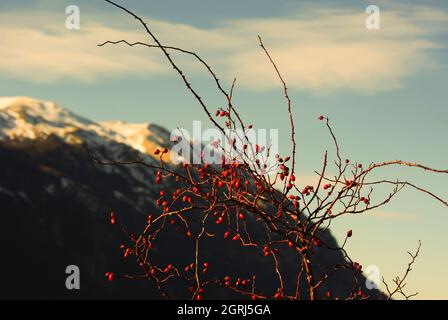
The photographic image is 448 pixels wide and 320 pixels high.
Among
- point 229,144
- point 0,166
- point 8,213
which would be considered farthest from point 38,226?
point 229,144

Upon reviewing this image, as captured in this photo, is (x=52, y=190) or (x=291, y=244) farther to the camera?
(x=52, y=190)
